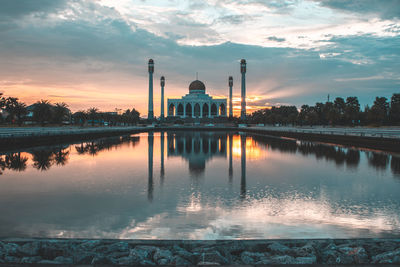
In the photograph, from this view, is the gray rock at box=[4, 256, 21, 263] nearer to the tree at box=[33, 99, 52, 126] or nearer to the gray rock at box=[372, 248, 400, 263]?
the gray rock at box=[372, 248, 400, 263]

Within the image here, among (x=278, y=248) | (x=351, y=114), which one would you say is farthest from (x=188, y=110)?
(x=278, y=248)

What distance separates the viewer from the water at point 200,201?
7500 millimetres

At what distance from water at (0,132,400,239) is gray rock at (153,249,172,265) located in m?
A: 1.50

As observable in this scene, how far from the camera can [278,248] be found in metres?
5.79

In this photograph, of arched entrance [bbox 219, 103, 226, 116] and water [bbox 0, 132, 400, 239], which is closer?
water [bbox 0, 132, 400, 239]

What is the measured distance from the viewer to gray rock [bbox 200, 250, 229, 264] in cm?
532

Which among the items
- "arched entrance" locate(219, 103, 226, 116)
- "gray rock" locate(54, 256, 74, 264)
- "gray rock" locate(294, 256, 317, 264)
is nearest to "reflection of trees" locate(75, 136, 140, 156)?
"gray rock" locate(54, 256, 74, 264)

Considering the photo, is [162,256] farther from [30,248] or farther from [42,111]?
[42,111]

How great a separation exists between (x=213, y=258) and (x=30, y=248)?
9.80ft

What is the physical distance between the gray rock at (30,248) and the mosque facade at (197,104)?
11337 cm

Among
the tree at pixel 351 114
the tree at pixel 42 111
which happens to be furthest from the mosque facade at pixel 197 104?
the tree at pixel 42 111

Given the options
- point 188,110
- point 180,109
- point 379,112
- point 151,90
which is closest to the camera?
point 379,112

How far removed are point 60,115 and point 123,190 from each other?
5805 cm

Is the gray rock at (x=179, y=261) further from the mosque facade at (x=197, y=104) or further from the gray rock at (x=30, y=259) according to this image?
the mosque facade at (x=197, y=104)
